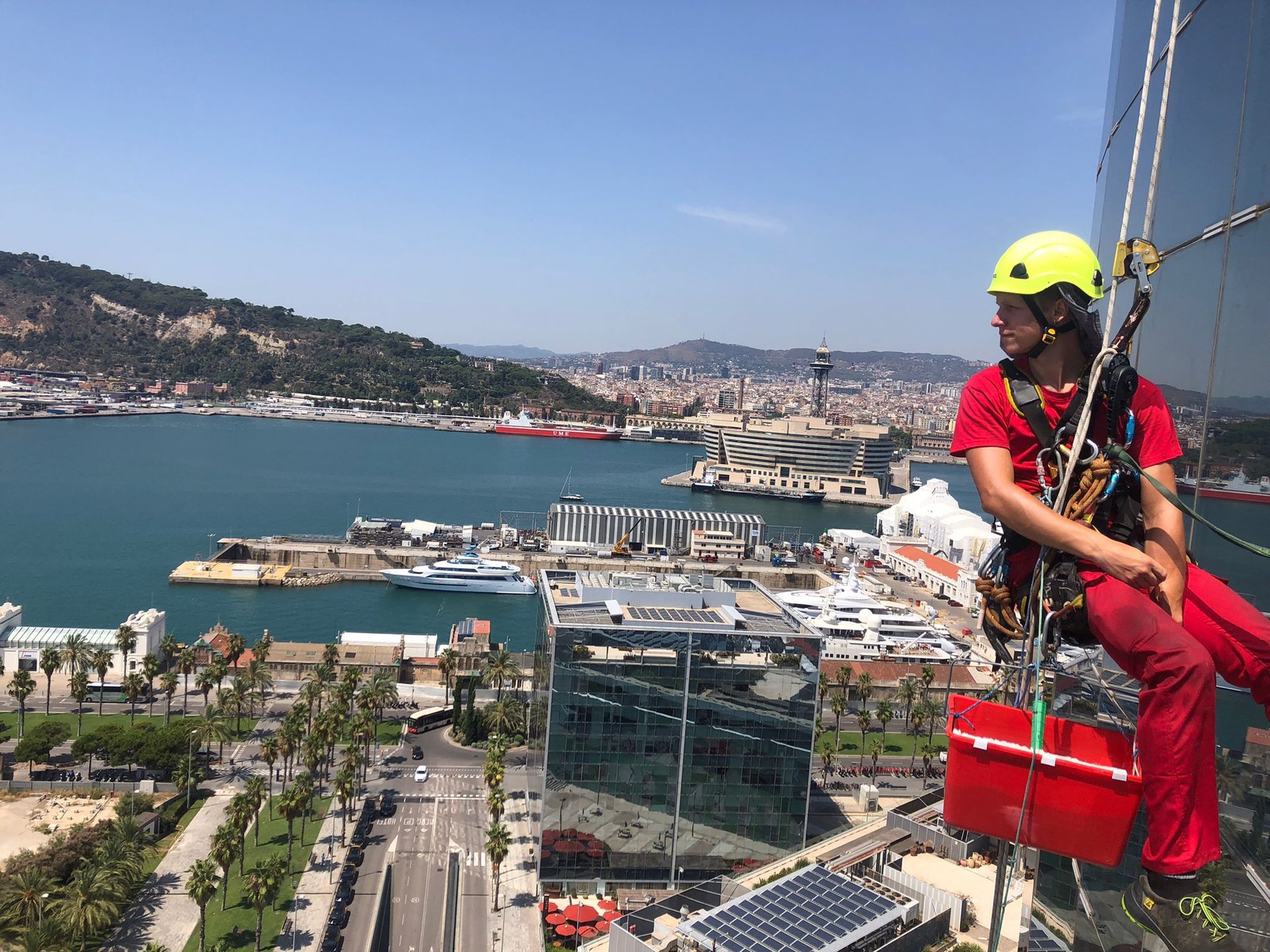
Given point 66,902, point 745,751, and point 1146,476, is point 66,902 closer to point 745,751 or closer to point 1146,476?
point 745,751

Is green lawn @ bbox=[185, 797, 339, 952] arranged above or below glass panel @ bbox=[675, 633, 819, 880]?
below

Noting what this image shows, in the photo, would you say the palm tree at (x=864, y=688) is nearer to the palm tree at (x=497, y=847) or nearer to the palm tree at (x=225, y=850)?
the palm tree at (x=497, y=847)

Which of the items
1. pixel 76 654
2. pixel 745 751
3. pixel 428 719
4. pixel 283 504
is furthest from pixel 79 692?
pixel 283 504

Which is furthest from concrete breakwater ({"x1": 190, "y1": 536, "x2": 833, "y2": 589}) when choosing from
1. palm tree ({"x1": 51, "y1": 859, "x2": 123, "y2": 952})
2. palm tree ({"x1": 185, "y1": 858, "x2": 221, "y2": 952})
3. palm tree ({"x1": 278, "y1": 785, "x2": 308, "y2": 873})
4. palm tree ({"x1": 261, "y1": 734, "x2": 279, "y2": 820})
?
palm tree ({"x1": 185, "y1": 858, "x2": 221, "y2": 952})

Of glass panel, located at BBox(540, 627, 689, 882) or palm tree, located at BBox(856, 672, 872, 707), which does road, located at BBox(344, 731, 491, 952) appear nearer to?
glass panel, located at BBox(540, 627, 689, 882)

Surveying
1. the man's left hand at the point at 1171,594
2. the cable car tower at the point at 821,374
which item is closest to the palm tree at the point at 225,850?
the man's left hand at the point at 1171,594

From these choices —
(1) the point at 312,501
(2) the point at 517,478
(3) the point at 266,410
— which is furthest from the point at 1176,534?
(3) the point at 266,410
